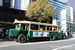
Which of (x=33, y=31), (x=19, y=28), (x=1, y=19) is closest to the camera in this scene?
(x=19, y=28)

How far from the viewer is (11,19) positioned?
53.2 ft

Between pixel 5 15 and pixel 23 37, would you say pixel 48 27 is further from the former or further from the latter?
pixel 5 15

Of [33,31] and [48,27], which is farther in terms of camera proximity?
[48,27]

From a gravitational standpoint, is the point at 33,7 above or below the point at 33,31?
above

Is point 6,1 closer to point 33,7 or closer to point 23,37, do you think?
point 33,7

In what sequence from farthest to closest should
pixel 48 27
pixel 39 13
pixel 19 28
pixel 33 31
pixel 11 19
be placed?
pixel 11 19, pixel 39 13, pixel 48 27, pixel 33 31, pixel 19 28

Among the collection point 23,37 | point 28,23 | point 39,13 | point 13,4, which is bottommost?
point 23,37

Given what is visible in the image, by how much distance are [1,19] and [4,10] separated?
2.08 m

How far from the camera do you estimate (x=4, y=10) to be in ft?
50.9

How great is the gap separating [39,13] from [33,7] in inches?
68.0

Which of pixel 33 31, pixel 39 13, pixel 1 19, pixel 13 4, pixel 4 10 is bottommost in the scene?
pixel 33 31

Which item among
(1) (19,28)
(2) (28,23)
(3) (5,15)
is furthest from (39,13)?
(3) (5,15)

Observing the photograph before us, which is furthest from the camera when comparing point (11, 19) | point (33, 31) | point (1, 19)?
point (11, 19)

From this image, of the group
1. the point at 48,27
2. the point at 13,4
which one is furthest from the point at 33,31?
the point at 13,4
